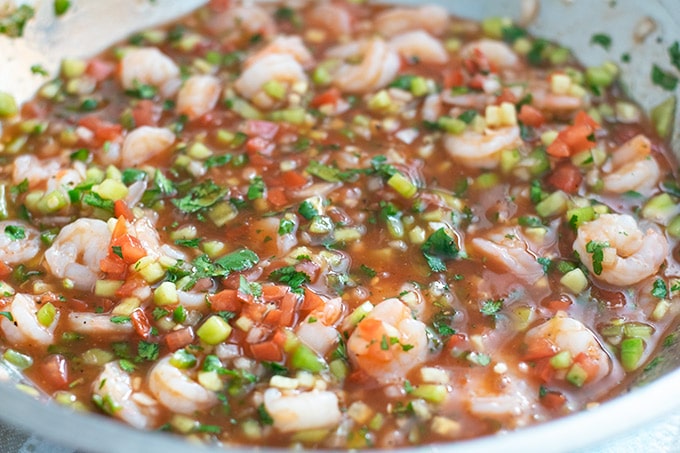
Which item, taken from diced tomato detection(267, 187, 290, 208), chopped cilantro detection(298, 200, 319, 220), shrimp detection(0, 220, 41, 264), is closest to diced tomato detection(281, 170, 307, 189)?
diced tomato detection(267, 187, 290, 208)

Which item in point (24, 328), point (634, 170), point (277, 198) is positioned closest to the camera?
point (24, 328)

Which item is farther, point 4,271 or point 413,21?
point 413,21

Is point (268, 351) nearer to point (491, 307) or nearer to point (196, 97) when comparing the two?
point (491, 307)

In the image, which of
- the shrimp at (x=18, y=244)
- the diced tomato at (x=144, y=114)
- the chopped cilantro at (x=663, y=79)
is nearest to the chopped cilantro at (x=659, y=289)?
the chopped cilantro at (x=663, y=79)

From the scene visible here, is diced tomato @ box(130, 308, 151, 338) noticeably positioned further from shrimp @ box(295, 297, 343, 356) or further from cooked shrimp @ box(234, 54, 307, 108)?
cooked shrimp @ box(234, 54, 307, 108)

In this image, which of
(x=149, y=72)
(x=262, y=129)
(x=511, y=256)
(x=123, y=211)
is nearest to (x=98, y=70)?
(x=149, y=72)
